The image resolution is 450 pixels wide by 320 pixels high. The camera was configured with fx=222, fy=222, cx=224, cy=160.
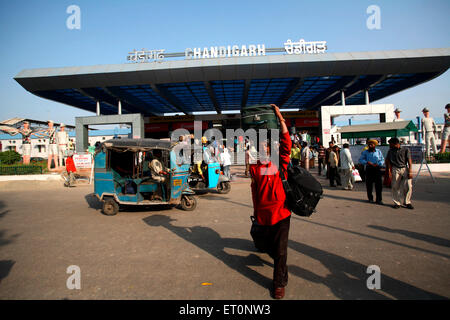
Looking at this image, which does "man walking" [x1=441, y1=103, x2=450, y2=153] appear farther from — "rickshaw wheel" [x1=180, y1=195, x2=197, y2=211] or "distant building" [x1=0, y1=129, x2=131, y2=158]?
"distant building" [x1=0, y1=129, x2=131, y2=158]

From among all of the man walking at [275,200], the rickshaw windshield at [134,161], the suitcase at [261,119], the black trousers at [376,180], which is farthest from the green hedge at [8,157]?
the black trousers at [376,180]

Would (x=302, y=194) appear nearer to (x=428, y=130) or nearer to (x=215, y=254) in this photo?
(x=215, y=254)

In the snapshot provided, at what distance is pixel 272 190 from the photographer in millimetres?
2627

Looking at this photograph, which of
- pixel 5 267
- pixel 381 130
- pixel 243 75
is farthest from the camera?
pixel 243 75

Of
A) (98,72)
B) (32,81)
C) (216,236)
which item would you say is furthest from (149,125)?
(216,236)

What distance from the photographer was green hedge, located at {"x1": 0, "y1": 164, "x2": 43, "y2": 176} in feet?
45.6

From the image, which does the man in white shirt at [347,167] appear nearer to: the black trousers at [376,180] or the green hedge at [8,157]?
the black trousers at [376,180]

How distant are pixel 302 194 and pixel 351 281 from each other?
122 centimetres

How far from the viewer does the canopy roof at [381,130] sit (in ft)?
43.3

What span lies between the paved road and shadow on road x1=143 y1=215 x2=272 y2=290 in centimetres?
2

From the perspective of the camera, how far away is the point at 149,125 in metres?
27.5

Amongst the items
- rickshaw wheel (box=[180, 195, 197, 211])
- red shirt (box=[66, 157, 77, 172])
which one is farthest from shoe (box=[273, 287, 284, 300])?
red shirt (box=[66, 157, 77, 172])

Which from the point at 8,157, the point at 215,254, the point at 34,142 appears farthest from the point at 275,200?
the point at 34,142
